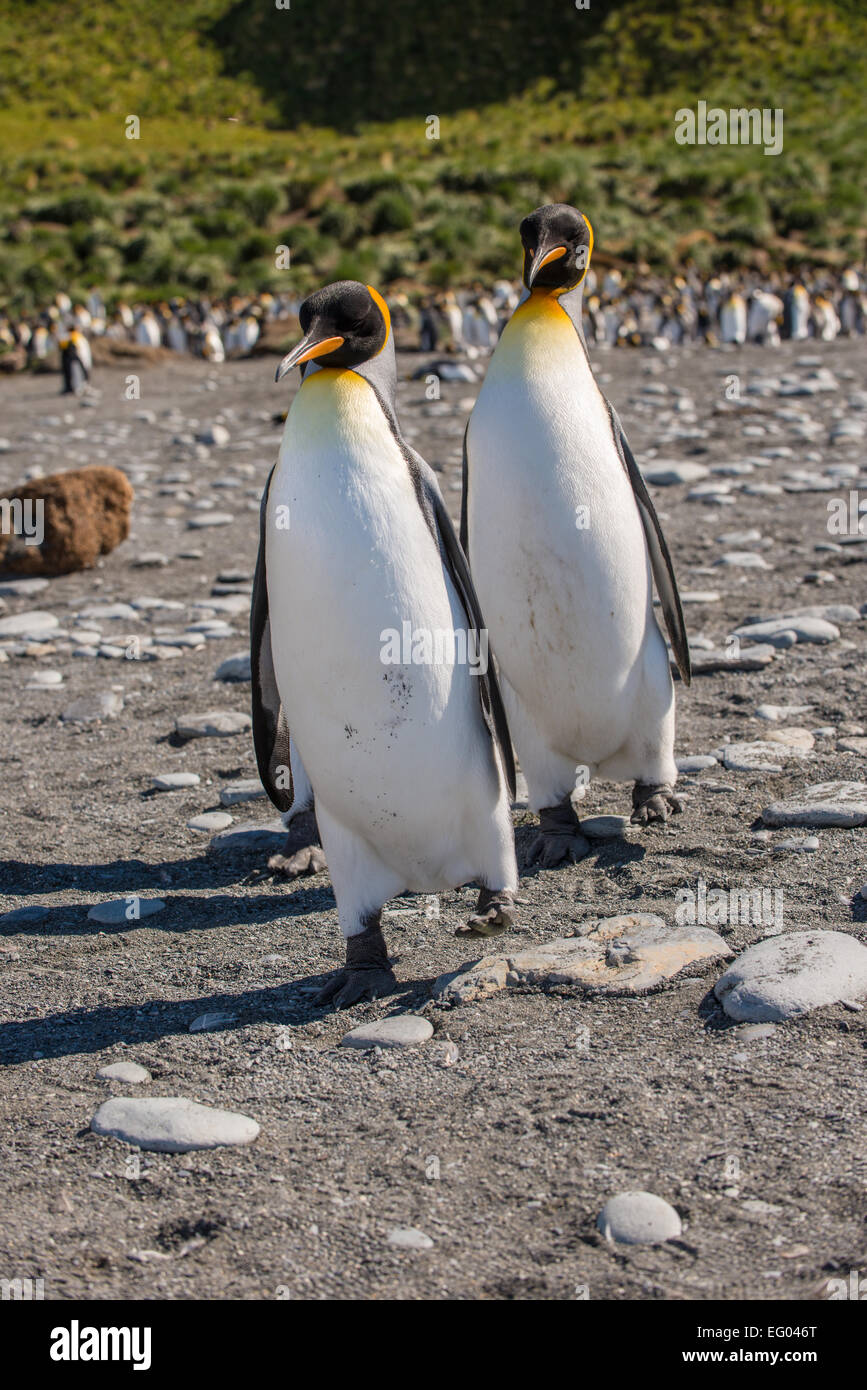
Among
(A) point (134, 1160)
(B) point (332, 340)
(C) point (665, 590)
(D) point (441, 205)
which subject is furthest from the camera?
(D) point (441, 205)

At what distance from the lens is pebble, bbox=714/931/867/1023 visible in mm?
2717

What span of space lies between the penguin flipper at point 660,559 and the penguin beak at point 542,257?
0.44 metres

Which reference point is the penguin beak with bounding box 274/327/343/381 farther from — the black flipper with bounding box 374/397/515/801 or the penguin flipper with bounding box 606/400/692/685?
the penguin flipper with bounding box 606/400/692/685

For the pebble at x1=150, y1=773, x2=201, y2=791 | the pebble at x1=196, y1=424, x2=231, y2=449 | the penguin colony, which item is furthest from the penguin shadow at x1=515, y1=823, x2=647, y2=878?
the penguin colony

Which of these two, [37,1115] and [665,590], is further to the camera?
→ [665,590]

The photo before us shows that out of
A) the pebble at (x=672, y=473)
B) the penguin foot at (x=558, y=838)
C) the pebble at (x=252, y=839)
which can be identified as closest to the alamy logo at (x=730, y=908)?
the penguin foot at (x=558, y=838)

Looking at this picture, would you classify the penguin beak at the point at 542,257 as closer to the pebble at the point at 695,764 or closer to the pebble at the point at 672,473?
the pebble at the point at 695,764

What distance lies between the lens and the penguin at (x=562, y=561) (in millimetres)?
3908

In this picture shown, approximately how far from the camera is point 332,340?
123 inches
